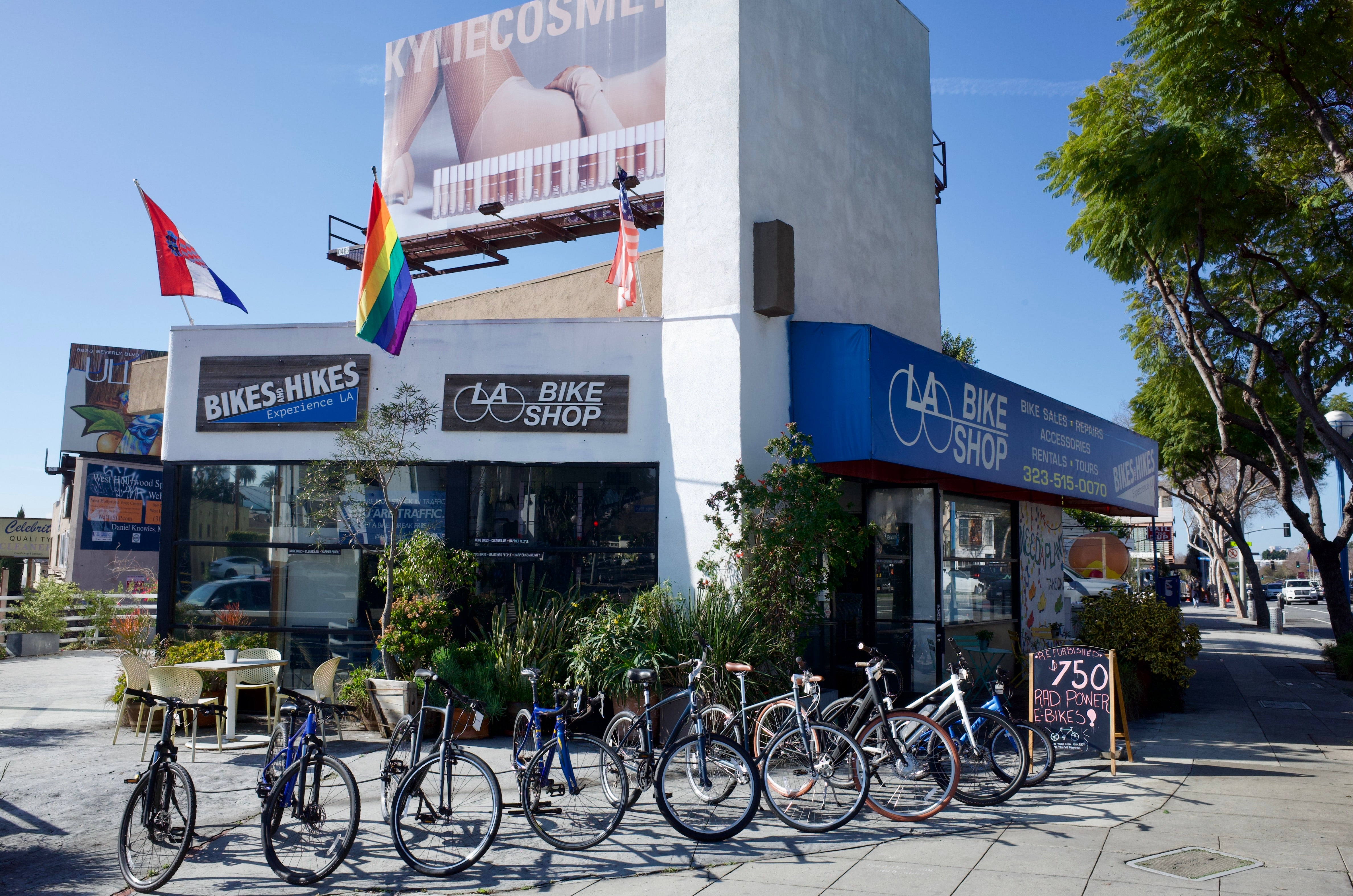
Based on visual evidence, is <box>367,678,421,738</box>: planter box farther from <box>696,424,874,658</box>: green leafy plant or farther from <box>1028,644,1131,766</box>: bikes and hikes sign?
<box>1028,644,1131,766</box>: bikes and hikes sign

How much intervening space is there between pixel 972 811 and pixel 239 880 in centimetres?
510

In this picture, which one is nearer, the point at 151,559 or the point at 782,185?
the point at 782,185

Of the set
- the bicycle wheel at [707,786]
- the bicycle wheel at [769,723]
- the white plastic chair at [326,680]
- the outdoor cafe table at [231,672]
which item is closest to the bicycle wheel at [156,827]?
the bicycle wheel at [707,786]

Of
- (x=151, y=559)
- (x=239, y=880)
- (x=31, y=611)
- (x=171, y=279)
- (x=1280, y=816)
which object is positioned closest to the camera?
(x=239, y=880)

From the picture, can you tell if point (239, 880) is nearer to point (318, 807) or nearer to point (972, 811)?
point (318, 807)

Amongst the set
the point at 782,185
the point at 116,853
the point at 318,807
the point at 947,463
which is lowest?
the point at 116,853

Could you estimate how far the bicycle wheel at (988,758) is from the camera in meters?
7.32

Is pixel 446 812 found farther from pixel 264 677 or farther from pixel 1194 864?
pixel 264 677

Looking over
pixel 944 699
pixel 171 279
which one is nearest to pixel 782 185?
pixel 944 699

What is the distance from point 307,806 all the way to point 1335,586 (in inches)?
791

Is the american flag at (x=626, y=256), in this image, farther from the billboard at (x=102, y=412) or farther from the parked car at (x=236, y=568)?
the billboard at (x=102, y=412)

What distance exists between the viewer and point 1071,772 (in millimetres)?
8508

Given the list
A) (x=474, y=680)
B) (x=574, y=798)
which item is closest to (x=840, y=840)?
(x=574, y=798)

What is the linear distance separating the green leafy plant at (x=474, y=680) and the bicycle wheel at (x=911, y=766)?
4.20 metres
